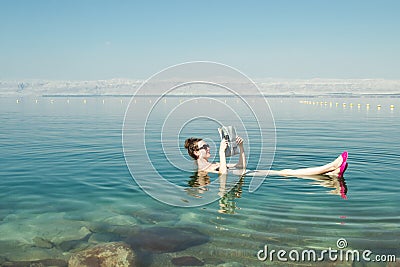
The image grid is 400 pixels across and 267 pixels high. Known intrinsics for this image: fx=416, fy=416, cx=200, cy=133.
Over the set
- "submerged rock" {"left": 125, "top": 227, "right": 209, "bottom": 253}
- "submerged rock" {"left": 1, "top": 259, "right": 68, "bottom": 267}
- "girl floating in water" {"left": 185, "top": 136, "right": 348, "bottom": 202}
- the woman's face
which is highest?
the woman's face

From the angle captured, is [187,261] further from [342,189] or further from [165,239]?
[342,189]

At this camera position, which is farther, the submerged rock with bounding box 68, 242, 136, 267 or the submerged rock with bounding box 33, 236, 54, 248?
the submerged rock with bounding box 33, 236, 54, 248

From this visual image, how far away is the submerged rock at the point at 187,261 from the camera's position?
796 cm

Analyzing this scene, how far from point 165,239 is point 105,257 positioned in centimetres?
142

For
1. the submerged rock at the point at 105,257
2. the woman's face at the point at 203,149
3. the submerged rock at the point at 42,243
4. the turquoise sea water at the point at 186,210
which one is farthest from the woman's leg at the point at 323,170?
the submerged rock at the point at 42,243

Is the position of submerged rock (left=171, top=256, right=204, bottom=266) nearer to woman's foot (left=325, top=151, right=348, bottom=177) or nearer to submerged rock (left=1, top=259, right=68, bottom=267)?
submerged rock (left=1, top=259, right=68, bottom=267)

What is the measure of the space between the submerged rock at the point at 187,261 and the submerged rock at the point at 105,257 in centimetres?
82

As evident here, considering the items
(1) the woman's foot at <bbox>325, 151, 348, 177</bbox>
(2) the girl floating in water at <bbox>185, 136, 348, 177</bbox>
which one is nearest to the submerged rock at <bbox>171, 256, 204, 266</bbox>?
(2) the girl floating in water at <bbox>185, 136, 348, 177</bbox>

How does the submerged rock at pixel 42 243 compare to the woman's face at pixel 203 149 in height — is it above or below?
below

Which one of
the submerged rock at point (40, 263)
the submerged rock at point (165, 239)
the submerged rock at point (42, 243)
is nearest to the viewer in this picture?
the submerged rock at point (40, 263)

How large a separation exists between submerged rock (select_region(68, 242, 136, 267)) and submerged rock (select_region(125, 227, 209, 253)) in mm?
436

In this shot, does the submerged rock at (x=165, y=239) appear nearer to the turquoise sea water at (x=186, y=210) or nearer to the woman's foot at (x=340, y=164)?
the turquoise sea water at (x=186, y=210)

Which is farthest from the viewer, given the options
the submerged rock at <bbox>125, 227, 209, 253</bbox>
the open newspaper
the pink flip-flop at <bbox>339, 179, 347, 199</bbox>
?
the open newspaper

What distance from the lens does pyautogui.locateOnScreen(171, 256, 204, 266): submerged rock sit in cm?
796
